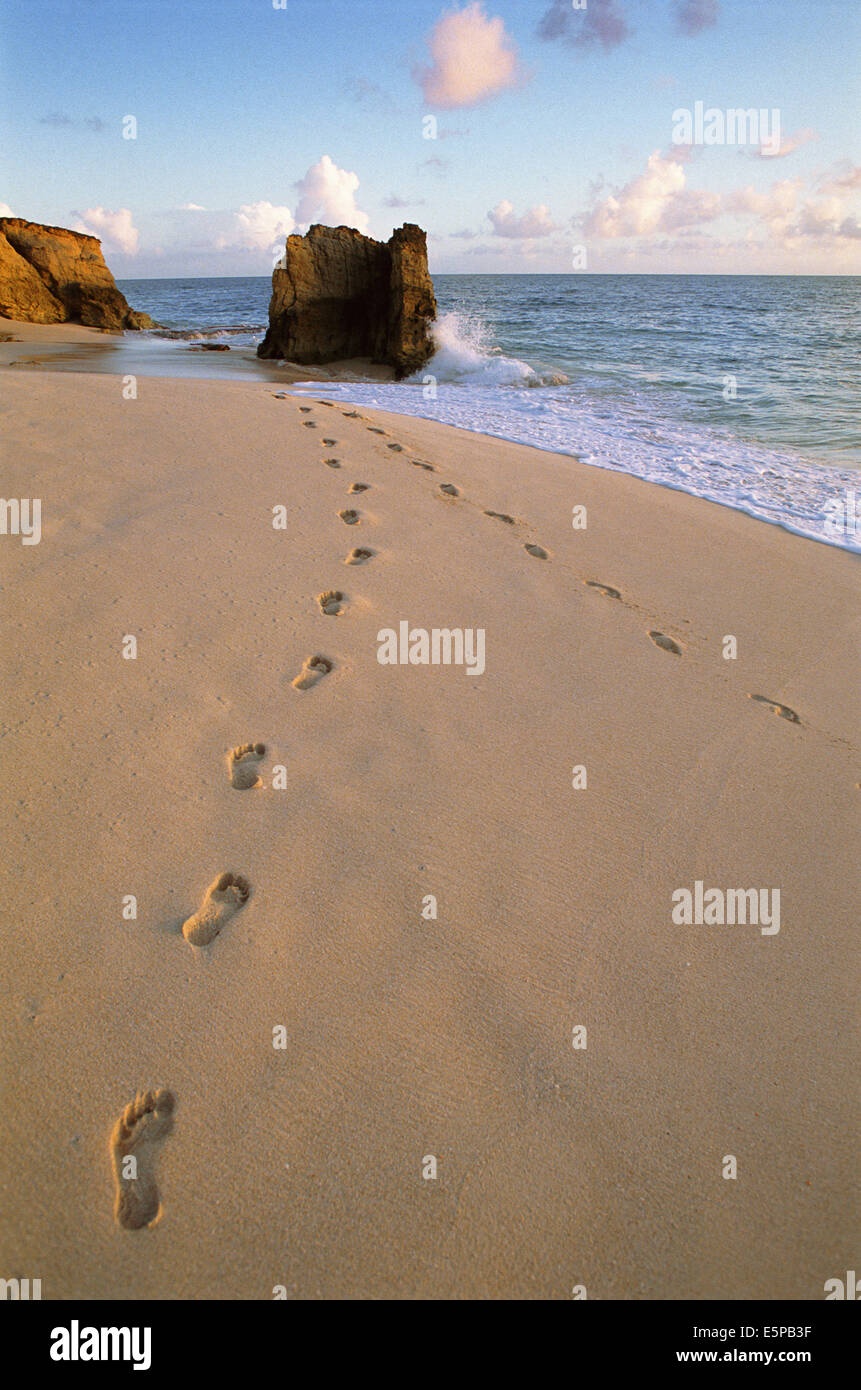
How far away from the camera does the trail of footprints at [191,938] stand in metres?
1.47

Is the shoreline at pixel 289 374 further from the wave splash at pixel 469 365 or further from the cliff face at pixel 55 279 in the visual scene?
the wave splash at pixel 469 365

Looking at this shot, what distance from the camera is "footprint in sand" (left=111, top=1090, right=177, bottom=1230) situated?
146cm

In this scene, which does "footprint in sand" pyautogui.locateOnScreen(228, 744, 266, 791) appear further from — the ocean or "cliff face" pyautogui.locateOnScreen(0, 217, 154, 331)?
"cliff face" pyautogui.locateOnScreen(0, 217, 154, 331)

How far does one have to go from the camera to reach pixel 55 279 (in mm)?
18250

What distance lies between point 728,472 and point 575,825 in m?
5.46

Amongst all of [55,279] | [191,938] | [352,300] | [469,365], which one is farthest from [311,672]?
[55,279]

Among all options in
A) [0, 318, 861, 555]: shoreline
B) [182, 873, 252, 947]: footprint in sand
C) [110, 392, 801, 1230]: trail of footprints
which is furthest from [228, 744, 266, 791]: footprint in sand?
[0, 318, 861, 555]: shoreline

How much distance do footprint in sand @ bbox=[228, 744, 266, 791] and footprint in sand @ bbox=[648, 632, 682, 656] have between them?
203 centimetres

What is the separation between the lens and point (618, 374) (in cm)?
1306

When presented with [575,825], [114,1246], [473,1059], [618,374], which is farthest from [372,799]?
[618,374]

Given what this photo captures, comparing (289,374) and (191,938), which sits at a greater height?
(289,374)

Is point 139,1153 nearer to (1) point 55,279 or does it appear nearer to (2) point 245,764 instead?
(2) point 245,764

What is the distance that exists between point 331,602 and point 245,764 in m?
1.17
